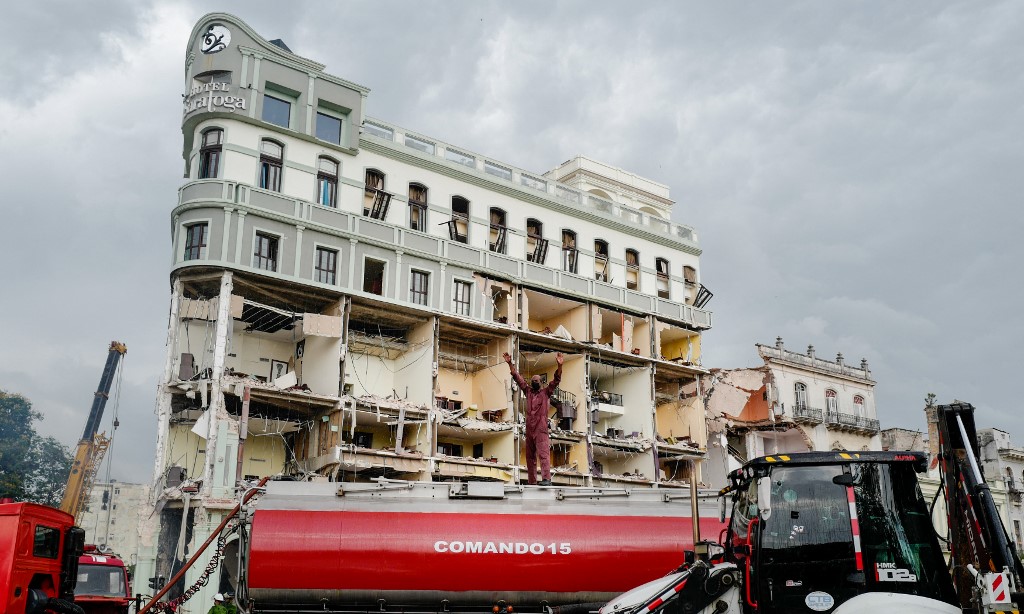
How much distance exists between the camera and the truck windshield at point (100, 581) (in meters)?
19.7

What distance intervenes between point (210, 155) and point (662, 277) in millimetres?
25220

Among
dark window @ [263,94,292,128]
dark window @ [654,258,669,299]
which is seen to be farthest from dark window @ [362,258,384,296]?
dark window @ [654,258,669,299]

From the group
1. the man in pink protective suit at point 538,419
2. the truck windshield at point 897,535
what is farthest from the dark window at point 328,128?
the truck windshield at point 897,535

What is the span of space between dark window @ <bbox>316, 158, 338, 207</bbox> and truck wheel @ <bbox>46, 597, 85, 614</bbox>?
2331 cm

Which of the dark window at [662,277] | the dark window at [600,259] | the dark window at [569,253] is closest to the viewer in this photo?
the dark window at [569,253]

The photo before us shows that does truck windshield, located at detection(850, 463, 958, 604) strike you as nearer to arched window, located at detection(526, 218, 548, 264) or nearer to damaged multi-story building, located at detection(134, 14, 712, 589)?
damaged multi-story building, located at detection(134, 14, 712, 589)

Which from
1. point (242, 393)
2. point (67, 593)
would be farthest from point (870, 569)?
point (242, 393)

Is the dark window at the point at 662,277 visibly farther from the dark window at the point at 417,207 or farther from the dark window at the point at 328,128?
the dark window at the point at 328,128

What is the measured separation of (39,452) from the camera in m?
64.0

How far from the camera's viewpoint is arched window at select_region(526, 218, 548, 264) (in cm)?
4322

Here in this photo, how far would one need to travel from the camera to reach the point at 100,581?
19953 millimetres

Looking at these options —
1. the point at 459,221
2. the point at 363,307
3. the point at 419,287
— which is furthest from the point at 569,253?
the point at 363,307

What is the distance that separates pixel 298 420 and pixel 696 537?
88.7 feet

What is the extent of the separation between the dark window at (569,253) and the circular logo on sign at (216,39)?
1863 cm
